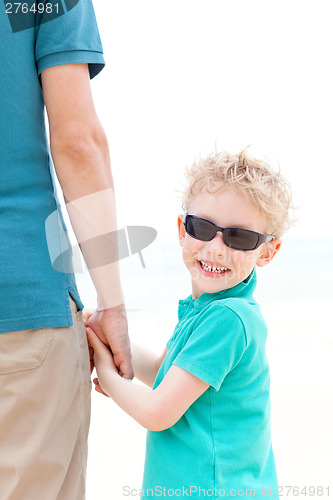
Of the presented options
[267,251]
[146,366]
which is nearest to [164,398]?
[146,366]

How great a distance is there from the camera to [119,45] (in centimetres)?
1362

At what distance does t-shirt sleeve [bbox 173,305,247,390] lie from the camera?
1.34 meters

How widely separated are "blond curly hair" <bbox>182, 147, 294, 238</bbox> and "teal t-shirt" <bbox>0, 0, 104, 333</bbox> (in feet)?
1.35

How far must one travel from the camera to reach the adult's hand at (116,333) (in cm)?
154

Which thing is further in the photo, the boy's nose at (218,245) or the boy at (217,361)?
the boy's nose at (218,245)

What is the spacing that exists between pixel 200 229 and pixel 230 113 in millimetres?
13221

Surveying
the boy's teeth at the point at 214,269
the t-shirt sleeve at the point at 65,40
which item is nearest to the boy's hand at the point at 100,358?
the boy's teeth at the point at 214,269

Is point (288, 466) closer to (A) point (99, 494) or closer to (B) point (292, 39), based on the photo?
(A) point (99, 494)

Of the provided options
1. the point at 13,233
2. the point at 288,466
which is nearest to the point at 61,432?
the point at 13,233

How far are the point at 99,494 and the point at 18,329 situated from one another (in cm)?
187

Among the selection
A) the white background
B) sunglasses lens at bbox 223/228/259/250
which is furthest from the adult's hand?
the white background

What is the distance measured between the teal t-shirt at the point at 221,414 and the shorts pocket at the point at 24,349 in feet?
1.06

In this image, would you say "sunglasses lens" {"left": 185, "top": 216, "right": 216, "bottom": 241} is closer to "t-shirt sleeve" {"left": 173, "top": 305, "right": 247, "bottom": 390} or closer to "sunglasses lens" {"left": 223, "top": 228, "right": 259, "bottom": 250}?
"sunglasses lens" {"left": 223, "top": 228, "right": 259, "bottom": 250}

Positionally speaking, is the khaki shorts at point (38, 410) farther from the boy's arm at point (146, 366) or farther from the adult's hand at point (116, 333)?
the boy's arm at point (146, 366)
